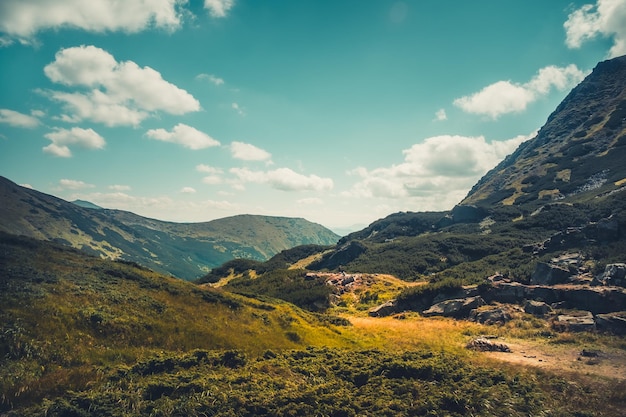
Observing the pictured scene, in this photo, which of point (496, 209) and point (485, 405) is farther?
point (496, 209)

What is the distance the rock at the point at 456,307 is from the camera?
55.7 meters

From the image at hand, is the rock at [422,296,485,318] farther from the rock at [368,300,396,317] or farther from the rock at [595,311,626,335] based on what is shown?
the rock at [595,311,626,335]

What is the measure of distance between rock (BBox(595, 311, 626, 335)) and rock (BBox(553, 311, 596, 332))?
65cm

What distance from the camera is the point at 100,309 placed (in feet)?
92.8

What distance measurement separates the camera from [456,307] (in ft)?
185

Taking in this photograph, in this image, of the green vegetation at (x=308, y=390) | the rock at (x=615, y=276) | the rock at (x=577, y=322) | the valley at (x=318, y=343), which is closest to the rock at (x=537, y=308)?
the valley at (x=318, y=343)

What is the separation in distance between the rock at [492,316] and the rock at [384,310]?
1474cm

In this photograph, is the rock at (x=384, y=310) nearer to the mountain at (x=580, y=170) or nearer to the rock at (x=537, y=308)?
the rock at (x=537, y=308)

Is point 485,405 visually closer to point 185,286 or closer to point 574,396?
point 574,396

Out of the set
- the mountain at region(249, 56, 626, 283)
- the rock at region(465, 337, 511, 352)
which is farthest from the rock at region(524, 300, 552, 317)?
the rock at region(465, 337, 511, 352)

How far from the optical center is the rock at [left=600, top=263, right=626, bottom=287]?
162ft

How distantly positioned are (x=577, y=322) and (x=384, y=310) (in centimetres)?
2884

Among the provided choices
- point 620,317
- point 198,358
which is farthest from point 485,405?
point 620,317

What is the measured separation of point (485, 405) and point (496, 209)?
14770 centimetres
